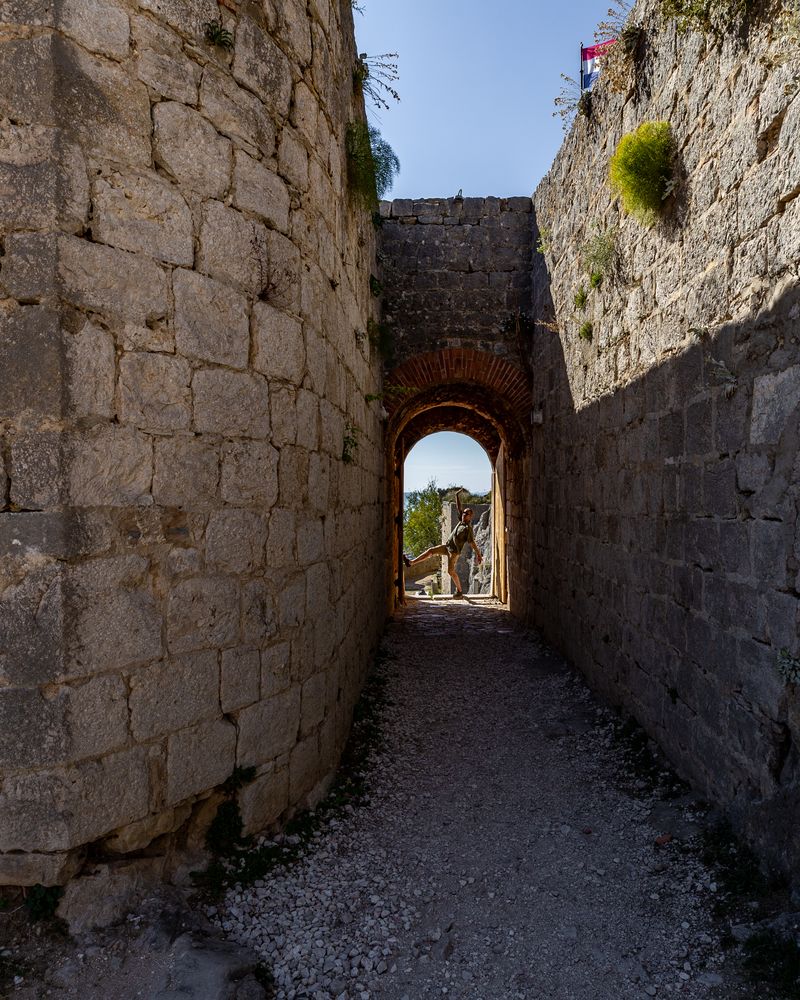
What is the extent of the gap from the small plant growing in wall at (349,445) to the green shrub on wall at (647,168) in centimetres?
239

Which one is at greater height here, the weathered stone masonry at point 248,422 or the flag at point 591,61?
the flag at point 591,61

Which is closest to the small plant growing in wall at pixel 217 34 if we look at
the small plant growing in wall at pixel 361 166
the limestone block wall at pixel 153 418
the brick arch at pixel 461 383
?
the limestone block wall at pixel 153 418

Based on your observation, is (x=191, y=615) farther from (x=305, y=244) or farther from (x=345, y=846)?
(x=305, y=244)

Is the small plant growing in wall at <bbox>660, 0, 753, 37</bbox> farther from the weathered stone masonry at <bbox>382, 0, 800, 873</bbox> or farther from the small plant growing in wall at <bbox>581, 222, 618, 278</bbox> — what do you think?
the small plant growing in wall at <bbox>581, 222, 618, 278</bbox>

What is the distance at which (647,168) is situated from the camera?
391 centimetres

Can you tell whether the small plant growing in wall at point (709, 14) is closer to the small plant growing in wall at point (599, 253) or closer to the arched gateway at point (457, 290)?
the small plant growing in wall at point (599, 253)

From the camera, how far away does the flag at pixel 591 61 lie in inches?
186

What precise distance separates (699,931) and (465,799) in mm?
1451

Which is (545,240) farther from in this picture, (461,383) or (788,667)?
(788,667)

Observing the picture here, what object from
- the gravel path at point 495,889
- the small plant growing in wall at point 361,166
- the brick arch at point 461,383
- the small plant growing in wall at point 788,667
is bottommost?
the gravel path at point 495,889

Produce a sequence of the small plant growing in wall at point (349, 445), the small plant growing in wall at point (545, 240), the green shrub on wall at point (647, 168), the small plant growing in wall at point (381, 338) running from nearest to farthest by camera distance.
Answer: the green shrub on wall at point (647, 168) < the small plant growing in wall at point (349, 445) < the small plant growing in wall at point (381, 338) < the small plant growing in wall at point (545, 240)

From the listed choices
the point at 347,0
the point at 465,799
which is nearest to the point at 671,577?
the point at 465,799

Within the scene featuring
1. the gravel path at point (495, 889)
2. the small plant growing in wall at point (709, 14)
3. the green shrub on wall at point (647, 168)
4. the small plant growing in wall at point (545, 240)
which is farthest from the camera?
the small plant growing in wall at point (545, 240)

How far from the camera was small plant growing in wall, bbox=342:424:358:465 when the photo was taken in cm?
440
